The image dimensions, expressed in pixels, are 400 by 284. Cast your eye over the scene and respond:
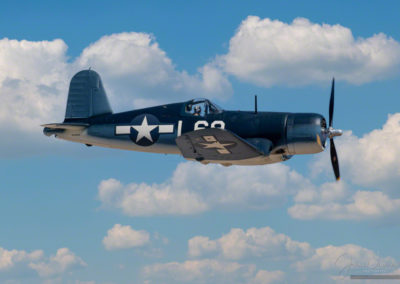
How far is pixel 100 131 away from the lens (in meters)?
24.5

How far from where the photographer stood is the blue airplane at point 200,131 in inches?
821

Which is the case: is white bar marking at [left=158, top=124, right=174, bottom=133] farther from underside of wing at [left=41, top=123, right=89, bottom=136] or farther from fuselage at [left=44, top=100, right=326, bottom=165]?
underside of wing at [left=41, top=123, right=89, bottom=136]

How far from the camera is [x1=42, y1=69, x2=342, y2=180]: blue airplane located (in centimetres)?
2084

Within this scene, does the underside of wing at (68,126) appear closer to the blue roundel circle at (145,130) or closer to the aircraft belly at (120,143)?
the aircraft belly at (120,143)

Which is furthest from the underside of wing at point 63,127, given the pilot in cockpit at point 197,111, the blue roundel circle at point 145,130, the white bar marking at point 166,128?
the pilot in cockpit at point 197,111

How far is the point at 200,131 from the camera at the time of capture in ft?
64.3

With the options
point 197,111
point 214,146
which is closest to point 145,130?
point 197,111

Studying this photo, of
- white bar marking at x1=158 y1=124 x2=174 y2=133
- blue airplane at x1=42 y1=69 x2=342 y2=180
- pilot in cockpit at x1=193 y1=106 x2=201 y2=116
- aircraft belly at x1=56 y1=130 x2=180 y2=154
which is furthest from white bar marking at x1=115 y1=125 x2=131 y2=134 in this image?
pilot in cockpit at x1=193 y1=106 x2=201 y2=116

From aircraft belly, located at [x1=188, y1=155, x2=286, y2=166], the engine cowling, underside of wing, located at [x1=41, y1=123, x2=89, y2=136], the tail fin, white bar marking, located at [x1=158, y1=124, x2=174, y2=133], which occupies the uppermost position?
the tail fin

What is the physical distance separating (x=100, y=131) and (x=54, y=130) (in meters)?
2.25

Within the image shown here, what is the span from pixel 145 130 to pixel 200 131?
4440mm

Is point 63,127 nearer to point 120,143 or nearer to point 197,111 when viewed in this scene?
point 120,143

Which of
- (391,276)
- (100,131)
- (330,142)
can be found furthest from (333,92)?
→ (391,276)

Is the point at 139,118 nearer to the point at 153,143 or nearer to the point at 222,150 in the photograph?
the point at 153,143
